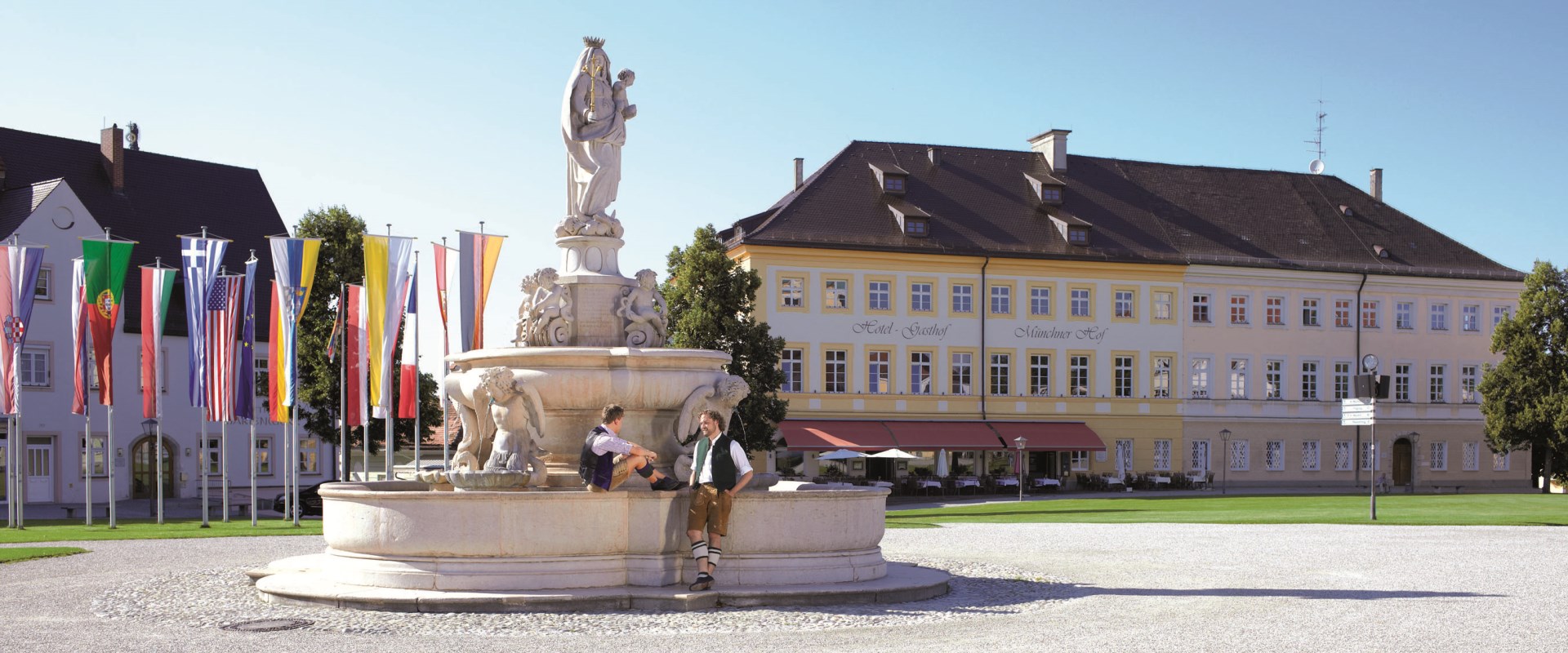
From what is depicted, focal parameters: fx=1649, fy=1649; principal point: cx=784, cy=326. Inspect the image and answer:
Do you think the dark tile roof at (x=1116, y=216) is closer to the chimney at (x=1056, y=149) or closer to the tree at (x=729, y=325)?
the chimney at (x=1056, y=149)

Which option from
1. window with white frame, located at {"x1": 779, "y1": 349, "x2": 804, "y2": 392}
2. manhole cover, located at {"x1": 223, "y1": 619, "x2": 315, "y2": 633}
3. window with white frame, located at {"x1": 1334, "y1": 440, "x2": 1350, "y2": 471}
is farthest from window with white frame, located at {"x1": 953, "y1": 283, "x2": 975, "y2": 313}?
manhole cover, located at {"x1": 223, "y1": 619, "x2": 315, "y2": 633}

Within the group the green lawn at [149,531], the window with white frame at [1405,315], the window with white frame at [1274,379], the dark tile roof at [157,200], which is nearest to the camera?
the green lawn at [149,531]

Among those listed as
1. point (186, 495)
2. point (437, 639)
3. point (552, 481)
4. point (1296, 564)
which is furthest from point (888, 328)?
point (437, 639)

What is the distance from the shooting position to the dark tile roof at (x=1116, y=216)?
55.1m

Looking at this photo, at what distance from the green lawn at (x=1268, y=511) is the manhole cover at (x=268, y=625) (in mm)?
17541

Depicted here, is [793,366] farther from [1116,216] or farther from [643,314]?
[643,314]

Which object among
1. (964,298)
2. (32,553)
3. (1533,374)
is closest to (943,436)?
(964,298)

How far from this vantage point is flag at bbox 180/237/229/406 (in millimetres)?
29406

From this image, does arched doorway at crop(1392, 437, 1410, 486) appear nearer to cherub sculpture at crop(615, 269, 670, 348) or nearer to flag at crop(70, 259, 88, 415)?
flag at crop(70, 259, 88, 415)

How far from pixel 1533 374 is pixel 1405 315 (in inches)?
207

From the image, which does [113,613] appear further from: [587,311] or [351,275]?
[351,275]

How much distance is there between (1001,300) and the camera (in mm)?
56219

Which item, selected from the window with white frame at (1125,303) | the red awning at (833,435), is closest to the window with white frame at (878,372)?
the red awning at (833,435)

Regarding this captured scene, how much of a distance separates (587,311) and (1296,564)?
8.26 meters
